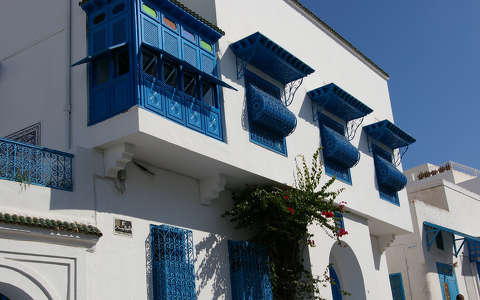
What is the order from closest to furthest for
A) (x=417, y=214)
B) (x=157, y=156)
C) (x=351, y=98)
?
(x=157, y=156)
(x=351, y=98)
(x=417, y=214)

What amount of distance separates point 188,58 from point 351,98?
545 cm

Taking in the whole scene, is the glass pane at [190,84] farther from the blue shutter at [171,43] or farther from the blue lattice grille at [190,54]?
the blue shutter at [171,43]

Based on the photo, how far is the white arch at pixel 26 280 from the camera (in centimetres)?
820

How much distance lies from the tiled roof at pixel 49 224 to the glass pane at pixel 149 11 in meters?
3.80

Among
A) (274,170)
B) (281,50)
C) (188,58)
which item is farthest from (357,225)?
(188,58)

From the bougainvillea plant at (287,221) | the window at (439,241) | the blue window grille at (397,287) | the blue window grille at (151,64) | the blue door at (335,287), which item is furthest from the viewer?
the window at (439,241)

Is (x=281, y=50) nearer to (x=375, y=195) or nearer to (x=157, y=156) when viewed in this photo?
(x=157, y=156)

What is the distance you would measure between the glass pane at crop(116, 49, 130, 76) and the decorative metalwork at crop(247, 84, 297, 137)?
290cm

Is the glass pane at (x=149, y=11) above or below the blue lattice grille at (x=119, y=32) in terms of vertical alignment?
above

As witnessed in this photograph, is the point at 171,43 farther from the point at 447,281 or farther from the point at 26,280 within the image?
the point at 447,281

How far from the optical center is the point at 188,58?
449 inches

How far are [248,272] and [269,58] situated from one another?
14.2ft

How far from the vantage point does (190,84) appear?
11383 millimetres

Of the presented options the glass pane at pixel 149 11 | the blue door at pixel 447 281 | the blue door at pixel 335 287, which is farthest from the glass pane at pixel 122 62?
the blue door at pixel 447 281
